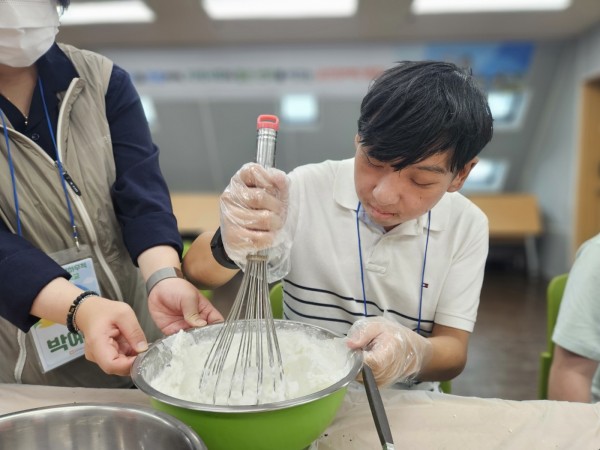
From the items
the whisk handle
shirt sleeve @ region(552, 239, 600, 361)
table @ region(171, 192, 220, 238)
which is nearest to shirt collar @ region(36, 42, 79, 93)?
the whisk handle

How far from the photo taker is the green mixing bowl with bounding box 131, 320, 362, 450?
2.17 feet

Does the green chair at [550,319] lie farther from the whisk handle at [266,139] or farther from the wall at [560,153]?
the wall at [560,153]

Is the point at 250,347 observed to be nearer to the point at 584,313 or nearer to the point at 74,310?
the point at 74,310

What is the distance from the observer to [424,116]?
924 millimetres

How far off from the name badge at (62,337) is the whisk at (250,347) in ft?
1.24

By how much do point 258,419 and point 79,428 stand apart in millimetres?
272

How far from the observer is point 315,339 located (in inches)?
37.0

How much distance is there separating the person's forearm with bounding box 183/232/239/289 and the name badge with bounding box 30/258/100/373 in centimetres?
20

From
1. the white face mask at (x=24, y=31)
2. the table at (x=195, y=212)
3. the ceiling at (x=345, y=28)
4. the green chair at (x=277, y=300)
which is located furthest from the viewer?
the table at (x=195, y=212)

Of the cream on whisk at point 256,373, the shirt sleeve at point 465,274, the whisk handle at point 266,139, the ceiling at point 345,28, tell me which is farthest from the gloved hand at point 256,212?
the ceiling at point 345,28

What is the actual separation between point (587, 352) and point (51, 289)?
42.9 inches

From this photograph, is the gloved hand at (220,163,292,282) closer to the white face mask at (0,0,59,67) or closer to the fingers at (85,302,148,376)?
the fingers at (85,302,148,376)

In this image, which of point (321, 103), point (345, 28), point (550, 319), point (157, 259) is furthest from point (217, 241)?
point (321, 103)

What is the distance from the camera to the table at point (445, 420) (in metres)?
0.86
